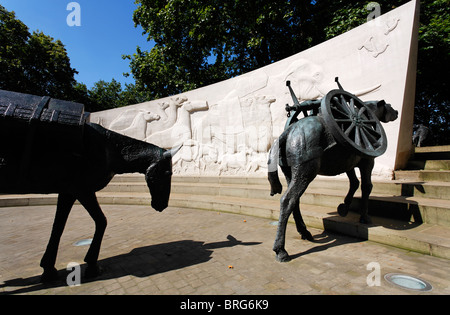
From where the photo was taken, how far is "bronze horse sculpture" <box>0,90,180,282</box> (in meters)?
2.08

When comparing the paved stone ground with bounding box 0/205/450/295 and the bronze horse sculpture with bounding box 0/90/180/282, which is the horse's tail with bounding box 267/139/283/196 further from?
the bronze horse sculpture with bounding box 0/90/180/282

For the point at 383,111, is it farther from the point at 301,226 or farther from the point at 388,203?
the point at 301,226

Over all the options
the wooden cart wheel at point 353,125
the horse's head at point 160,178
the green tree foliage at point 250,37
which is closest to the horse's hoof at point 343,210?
the wooden cart wheel at point 353,125

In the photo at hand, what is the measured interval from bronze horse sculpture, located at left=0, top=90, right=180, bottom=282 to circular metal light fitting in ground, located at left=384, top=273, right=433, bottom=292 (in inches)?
104

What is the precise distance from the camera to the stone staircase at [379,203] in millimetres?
3104

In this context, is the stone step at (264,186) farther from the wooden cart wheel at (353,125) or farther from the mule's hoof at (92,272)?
the mule's hoof at (92,272)

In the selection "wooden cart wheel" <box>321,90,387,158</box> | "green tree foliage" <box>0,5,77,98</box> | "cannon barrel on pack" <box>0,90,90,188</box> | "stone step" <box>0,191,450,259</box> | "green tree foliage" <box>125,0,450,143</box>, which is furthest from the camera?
"green tree foliage" <box>0,5,77,98</box>

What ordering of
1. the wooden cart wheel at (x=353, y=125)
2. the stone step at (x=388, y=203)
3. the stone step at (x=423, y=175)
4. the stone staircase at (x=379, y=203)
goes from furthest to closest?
the stone step at (x=423, y=175) < the stone step at (x=388, y=203) < the stone staircase at (x=379, y=203) < the wooden cart wheel at (x=353, y=125)

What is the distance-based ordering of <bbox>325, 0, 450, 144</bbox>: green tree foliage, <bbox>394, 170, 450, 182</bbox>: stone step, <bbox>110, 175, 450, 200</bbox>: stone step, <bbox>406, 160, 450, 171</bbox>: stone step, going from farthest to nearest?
<bbox>325, 0, 450, 144</bbox>: green tree foliage, <bbox>406, 160, 450, 171</bbox>: stone step, <bbox>394, 170, 450, 182</bbox>: stone step, <bbox>110, 175, 450, 200</bbox>: stone step

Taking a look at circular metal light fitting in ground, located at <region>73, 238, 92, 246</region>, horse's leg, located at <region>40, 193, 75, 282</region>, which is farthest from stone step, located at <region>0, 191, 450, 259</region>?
horse's leg, located at <region>40, 193, 75, 282</region>

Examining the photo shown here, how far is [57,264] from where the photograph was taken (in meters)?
3.05

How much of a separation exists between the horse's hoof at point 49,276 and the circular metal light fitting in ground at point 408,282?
3.54 meters
